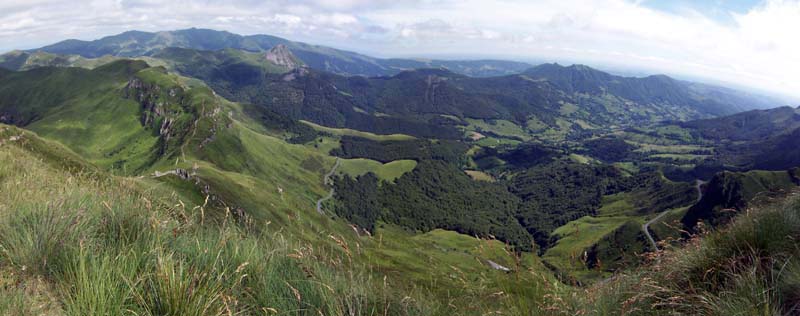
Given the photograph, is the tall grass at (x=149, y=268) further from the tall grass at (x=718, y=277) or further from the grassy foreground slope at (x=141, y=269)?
the tall grass at (x=718, y=277)

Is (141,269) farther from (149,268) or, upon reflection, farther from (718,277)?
(718,277)

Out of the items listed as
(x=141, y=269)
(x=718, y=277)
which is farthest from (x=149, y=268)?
(x=718, y=277)

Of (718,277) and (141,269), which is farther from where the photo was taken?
(718,277)

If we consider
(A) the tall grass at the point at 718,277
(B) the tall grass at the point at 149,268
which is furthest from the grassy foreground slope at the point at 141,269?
(A) the tall grass at the point at 718,277

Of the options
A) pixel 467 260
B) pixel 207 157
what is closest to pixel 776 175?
pixel 467 260

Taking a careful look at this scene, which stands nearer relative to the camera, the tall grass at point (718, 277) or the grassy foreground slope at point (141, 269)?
the grassy foreground slope at point (141, 269)

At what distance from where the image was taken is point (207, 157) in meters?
182

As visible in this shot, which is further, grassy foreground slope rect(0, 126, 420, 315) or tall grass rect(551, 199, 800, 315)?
tall grass rect(551, 199, 800, 315)

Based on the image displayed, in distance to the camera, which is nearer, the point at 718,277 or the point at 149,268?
the point at 149,268

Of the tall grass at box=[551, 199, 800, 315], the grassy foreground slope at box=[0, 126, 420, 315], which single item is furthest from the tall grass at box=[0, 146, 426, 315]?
the tall grass at box=[551, 199, 800, 315]

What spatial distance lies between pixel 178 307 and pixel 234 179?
141158 millimetres

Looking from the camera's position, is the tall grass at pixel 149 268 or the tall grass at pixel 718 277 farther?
the tall grass at pixel 718 277

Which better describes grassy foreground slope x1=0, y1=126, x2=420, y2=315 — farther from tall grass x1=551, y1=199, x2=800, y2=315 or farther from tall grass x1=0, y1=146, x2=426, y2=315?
tall grass x1=551, y1=199, x2=800, y2=315

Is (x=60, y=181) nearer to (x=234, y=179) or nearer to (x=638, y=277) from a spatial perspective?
(x=638, y=277)
